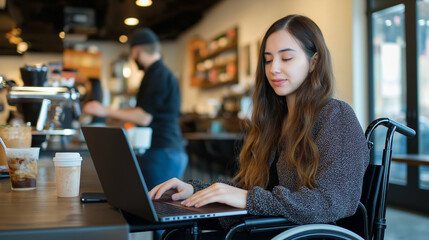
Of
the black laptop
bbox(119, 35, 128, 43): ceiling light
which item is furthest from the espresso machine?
bbox(119, 35, 128, 43): ceiling light

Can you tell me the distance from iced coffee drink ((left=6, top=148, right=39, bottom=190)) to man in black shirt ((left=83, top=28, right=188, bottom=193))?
5.44 ft

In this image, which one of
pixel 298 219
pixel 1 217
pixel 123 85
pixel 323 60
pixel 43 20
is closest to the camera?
pixel 1 217

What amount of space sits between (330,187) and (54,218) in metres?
0.72

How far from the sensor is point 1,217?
973 millimetres

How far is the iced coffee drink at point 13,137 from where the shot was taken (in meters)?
1.81

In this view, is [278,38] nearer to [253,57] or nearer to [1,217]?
[1,217]

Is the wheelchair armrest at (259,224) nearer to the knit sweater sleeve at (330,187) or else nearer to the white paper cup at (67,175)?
the knit sweater sleeve at (330,187)

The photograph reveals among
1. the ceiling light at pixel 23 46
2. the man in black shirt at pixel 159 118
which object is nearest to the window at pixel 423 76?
the man in black shirt at pixel 159 118

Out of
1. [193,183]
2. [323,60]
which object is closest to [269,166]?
[193,183]

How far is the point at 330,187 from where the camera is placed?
1.29 m

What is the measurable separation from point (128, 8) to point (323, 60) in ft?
25.4

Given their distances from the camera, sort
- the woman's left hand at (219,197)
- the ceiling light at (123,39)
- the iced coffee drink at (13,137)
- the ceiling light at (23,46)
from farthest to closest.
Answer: the ceiling light at (123,39) → the ceiling light at (23,46) → the iced coffee drink at (13,137) → the woman's left hand at (219,197)

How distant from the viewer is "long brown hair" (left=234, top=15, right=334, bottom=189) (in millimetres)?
1452

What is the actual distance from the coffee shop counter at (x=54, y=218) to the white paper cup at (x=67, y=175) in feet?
0.11
